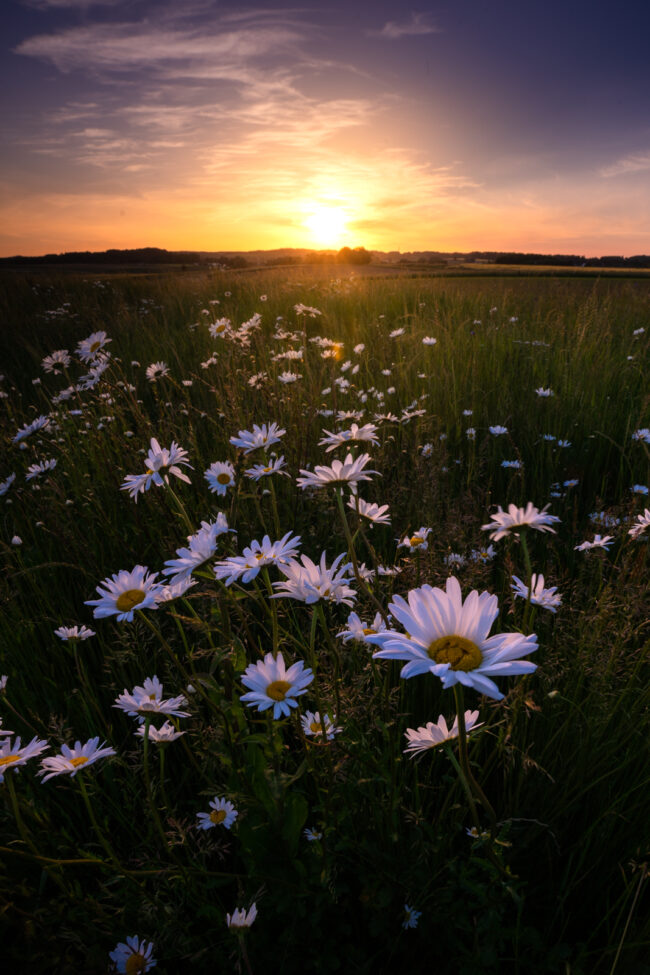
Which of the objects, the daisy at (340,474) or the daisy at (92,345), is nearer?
the daisy at (340,474)

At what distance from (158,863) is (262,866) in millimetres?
309

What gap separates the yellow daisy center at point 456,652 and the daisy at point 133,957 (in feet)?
2.90

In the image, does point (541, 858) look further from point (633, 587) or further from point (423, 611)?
point (423, 611)

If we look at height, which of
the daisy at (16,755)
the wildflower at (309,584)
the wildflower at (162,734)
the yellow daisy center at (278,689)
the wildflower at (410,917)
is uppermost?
the wildflower at (309,584)

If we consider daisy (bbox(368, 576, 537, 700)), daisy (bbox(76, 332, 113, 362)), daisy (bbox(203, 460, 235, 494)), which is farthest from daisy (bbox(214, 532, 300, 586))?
daisy (bbox(76, 332, 113, 362))

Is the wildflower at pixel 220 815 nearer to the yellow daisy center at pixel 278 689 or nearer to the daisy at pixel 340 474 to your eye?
the yellow daisy center at pixel 278 689

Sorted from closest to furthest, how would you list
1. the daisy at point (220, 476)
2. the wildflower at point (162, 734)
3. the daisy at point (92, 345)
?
the wildflower at point (162, 734)
the daisy at point (220, 476)
the daisy at point (92, 345)

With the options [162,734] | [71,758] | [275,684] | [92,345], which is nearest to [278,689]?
[275,684]

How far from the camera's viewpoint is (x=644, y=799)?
124 cm

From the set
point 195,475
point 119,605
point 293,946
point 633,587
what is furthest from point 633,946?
point 195,475

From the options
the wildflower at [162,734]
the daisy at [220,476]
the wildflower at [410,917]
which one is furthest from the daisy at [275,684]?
the daisy at [220,476]

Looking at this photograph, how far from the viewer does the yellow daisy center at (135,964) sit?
1033mm

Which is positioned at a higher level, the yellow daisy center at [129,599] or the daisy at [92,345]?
the daisy at [92,345]

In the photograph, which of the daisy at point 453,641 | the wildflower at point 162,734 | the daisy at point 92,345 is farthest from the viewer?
the daisy at point 92,345
